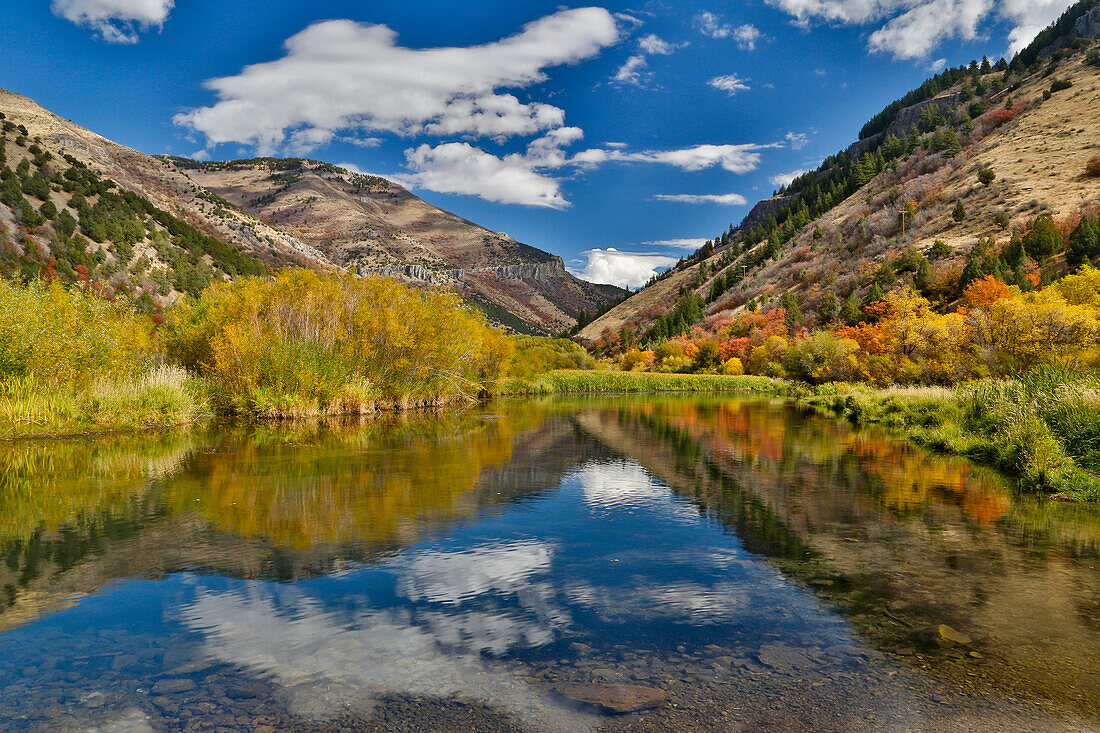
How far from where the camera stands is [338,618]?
22.2 feet

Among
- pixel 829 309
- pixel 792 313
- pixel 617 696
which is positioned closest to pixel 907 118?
pixel 792 313

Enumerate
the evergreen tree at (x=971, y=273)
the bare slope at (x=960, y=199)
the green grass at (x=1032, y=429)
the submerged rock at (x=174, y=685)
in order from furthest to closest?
1. the bare slope at (x=960, y=199)
2. the evergreen tree at (x=971, y=273)
3. the green grass at (x=1032, y=429)
4. the submerged rock at (x=174, y=685)

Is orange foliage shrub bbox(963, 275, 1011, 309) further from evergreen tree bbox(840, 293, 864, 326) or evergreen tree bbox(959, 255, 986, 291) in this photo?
evergreen tree bbox(840, 293, 864, 326)

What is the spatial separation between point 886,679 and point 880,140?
20890cm

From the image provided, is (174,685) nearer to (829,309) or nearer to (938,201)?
(829,309)

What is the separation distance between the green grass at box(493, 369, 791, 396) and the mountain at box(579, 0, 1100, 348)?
19.7 metres

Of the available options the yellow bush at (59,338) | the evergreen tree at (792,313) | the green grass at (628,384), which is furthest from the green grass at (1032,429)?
the evergreen tree at (792,313)

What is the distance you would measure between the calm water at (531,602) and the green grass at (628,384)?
44.7 metres

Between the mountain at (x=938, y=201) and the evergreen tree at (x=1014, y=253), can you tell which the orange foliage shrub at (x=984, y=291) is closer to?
the mountain at (x=938, y=201)

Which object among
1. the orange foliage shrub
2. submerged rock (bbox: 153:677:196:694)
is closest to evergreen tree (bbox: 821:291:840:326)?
the orange foliage shrub

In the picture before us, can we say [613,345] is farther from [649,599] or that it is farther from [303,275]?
[649,599]

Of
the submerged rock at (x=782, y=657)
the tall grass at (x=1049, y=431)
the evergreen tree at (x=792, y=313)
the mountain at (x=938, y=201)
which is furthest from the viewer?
the evergreen tree at (x=792, y=313)

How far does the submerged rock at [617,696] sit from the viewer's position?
4875 millimetres

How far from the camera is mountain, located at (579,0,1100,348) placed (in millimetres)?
79250
